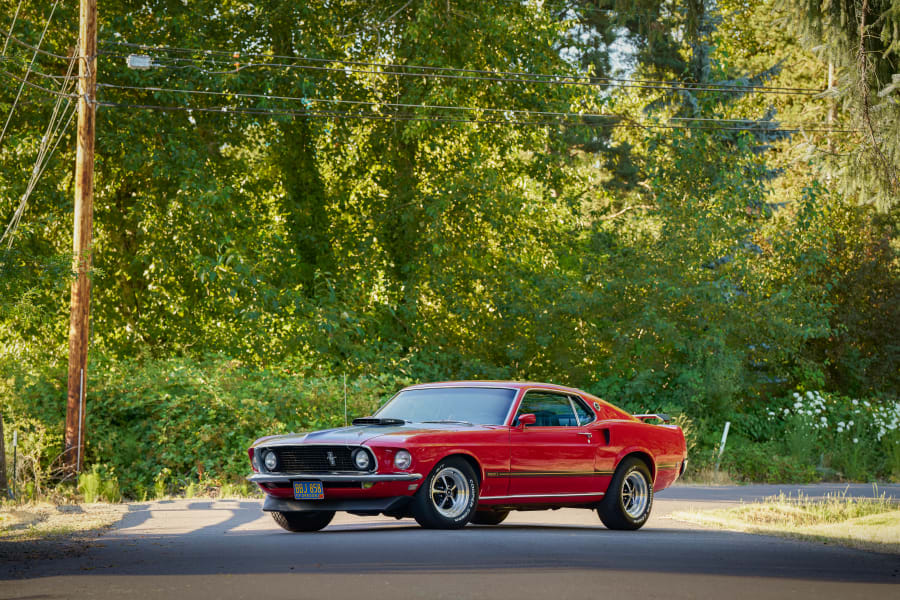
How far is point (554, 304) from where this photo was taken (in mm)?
29328

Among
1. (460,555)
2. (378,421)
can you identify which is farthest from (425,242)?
(460,555)

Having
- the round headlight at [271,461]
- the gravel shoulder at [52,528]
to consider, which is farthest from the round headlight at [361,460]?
the gravel shoulder at [52,528]

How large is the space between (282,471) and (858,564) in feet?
18.7

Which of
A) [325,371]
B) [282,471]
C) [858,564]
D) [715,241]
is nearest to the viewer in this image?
[858,564]

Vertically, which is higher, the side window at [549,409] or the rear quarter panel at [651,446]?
the side window at [549,409]

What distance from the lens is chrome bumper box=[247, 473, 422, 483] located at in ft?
40.8

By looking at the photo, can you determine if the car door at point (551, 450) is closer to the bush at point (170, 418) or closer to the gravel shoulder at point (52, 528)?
the gravel shoulder at point (52, 528)

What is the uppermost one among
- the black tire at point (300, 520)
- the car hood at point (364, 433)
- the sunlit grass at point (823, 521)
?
the car hood at point (364, 433)

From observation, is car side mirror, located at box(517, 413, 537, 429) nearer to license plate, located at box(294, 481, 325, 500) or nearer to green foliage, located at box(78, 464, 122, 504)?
license plate, located at box(294, 481, 325, 500)

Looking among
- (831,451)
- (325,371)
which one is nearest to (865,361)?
(831,451)

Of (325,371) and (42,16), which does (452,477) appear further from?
(42,16)

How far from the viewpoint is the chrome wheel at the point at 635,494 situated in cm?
1488

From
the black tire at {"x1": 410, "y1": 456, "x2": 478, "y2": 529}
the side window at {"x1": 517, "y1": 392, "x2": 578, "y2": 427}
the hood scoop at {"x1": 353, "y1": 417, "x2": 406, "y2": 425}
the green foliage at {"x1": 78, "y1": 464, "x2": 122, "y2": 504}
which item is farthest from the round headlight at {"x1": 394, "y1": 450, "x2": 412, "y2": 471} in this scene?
the green foliage at {"x1": 78, "y1": 464, "x2": 122, "y2": 504}

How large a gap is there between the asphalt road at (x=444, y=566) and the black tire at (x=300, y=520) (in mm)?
178
